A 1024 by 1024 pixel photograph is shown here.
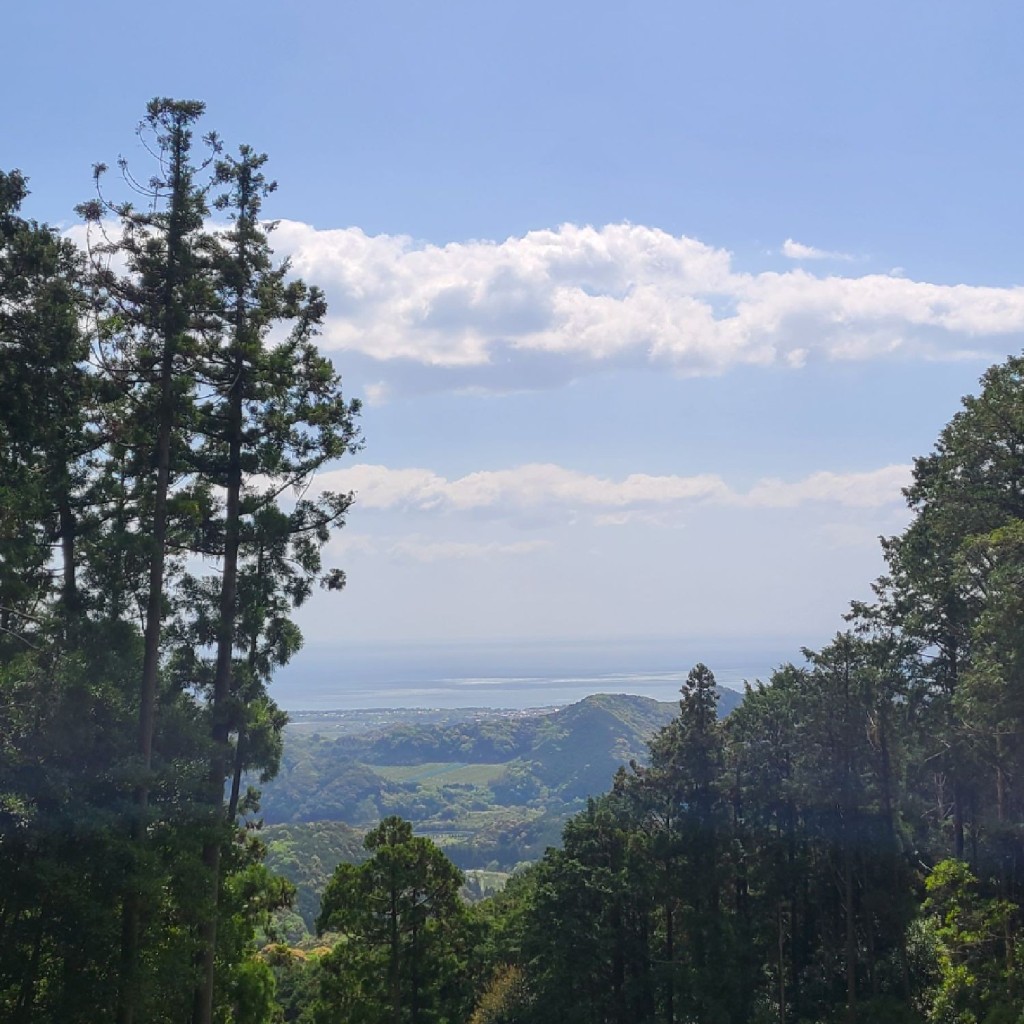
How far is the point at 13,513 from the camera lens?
Result: 12.4m

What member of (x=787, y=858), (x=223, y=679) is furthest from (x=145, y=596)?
(x=787, y=858)

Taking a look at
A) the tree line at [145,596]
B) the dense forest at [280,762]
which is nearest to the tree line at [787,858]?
the dense forest at [280,762]

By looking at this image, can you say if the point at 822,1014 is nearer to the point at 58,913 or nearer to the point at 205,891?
the point at 205,891

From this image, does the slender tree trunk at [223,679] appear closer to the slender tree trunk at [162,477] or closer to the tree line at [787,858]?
the slender tree trunk at [162,477]

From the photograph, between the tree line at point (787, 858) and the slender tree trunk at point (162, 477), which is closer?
the slender tree trunk at point (162, 477)

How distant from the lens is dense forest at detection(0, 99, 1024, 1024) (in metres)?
13.2

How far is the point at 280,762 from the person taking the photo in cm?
1814

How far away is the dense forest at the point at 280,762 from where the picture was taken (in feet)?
43.4

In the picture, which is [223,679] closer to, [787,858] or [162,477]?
[162,477]

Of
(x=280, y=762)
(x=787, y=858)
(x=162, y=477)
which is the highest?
(x=162, y=477)

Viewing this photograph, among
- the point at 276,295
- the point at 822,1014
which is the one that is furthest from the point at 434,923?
the point at 276,295

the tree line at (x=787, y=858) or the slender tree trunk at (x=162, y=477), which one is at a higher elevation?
the slender tree trunk at (x=162, y=477)

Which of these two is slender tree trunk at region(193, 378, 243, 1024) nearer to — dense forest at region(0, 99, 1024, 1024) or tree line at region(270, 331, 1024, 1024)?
dense forest at region(0, 99, 1024, 1024)

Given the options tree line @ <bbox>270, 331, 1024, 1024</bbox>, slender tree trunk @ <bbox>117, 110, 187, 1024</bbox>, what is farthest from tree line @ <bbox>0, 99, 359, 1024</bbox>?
tree line @ <bbox>270, 331, 1024, 1024</bbox>
